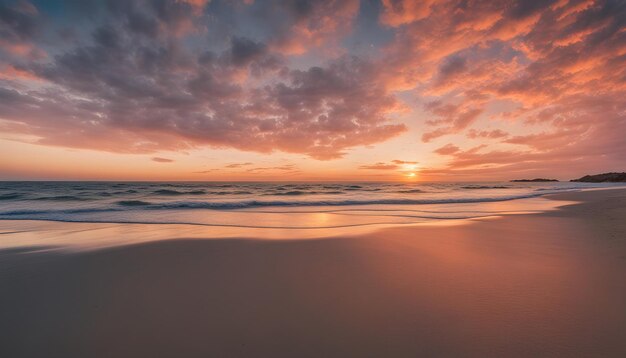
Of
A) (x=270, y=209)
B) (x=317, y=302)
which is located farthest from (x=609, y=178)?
(x=317, y=302)

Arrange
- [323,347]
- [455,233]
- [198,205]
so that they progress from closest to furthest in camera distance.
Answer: [323,347], [455,233], [198,205]

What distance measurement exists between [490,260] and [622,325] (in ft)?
6.89

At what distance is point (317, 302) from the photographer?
3.06 metres

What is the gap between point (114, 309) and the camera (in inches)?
117

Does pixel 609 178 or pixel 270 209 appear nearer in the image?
pixel 270 209

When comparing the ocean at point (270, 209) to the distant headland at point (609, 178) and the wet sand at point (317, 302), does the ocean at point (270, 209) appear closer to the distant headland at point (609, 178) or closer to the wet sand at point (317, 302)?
the wet sand at point (317, 302)

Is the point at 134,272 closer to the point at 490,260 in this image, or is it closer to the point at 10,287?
the point at 10,287

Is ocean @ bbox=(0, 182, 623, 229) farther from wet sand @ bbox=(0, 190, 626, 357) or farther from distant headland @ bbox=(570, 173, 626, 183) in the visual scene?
distant headland @ bbox=(570, 173, 626, 183)

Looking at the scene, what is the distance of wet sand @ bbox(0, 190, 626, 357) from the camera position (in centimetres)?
230

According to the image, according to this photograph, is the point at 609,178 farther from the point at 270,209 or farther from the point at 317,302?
the point at 317,302

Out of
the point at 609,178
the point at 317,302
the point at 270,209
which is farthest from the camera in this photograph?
the point at 609,178

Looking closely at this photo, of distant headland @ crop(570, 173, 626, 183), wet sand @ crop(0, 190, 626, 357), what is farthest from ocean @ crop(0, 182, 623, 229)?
distant headland @ crop(570, 173, 626, 183)

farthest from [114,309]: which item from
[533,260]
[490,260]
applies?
[533,260]

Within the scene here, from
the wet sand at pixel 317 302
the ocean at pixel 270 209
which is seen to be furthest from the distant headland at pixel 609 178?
the wet sand at pixel 317 302
